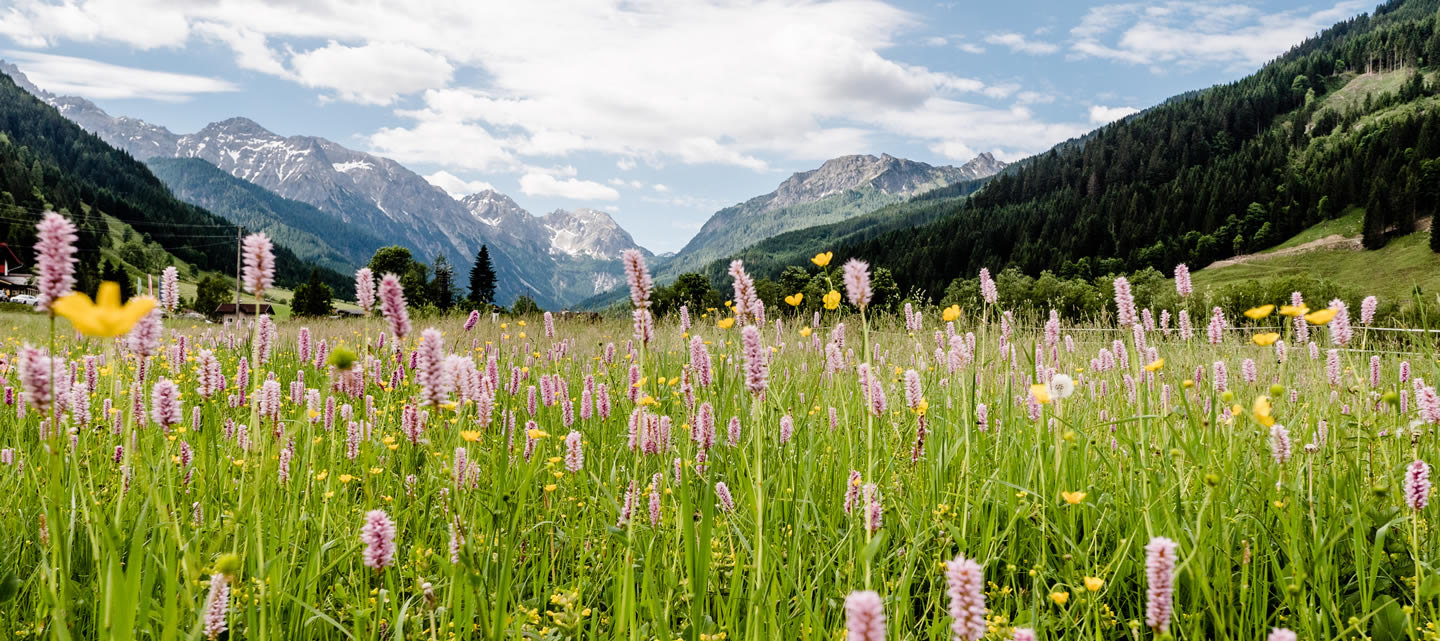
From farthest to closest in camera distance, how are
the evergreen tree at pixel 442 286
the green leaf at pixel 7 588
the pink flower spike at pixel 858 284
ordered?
the evergreen tree at pixel 442 286
the green leaf at pixel 7 588
the pink flower spike at pixel 858 284

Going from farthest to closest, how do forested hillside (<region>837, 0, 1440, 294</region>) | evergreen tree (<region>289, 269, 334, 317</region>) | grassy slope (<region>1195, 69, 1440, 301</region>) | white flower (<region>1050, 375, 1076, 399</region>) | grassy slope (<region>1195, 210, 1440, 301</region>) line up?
forested hillside (<region>837, 0, 1440, 294</region>) < grassy slope (<region>1195, 210, 1440, 301</region>) < grassy slope (<region>1195, 69, 1440, 301</region>) < evergreen tree (<region>289, 269, 334, 317</region>) < white flower (<region>1050, 375, 1076, 399</region>)

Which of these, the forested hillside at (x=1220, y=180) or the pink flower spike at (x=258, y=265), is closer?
the pink flower spike at (x=258, y=265)

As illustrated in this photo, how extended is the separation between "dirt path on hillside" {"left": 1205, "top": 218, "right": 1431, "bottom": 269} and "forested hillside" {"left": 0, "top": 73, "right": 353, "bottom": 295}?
158682mm

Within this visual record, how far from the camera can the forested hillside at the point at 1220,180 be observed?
94500 mm

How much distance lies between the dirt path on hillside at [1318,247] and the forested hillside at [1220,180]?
5.30ft

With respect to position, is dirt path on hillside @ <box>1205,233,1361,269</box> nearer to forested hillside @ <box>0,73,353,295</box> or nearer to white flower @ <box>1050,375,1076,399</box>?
white flower @ <box>1050,375,1076,399</box>

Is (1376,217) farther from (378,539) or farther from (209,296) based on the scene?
(209,296)

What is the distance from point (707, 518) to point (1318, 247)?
11394cm

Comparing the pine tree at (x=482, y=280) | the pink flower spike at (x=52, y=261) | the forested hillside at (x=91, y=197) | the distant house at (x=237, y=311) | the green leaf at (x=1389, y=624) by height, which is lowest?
the green leaf at (x=1389, y=624)

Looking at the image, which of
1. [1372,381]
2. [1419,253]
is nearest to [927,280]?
[1419,253]

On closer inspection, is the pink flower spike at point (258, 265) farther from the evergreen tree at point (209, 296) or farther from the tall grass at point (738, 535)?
the evergreen tree at point (209, 296)

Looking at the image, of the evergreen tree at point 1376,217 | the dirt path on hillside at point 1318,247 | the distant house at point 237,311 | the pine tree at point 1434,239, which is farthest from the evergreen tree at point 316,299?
the evergreen tree at point 1376,217

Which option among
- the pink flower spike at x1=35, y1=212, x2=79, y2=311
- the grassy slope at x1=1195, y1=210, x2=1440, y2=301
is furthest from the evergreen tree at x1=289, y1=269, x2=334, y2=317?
the grassy slope at x1=1195, y1=210, x2=1440, y2=301

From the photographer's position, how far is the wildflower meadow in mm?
1491
